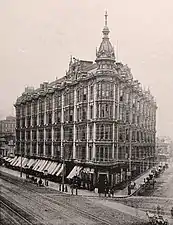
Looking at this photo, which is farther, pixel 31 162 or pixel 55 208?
pixel 31 162

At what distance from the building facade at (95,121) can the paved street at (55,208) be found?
26.7 inches

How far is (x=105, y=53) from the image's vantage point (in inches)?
200

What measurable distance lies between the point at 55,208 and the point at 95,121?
2260mm

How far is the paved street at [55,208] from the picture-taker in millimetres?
4215

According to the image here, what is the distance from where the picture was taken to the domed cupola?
4688 millimetres

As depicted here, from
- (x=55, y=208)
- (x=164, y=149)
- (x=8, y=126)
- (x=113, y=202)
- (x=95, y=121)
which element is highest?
(x=95, y=121)

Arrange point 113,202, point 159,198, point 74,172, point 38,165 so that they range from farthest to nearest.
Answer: point 74,172 → point 38,165 → point 159,198 → point 113,202

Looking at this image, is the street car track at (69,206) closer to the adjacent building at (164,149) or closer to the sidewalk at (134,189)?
the sidewalk at (134,189)

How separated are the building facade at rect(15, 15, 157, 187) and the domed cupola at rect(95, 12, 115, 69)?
0.05 ft

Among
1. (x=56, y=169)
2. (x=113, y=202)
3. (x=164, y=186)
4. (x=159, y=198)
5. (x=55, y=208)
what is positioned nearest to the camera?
(x=55, y=208)

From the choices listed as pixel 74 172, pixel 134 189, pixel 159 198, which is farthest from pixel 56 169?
pixel 159 198

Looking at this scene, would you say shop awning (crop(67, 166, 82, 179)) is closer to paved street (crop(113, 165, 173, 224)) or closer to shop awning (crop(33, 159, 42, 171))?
shop awning (crop(33, 159, 42, 171))

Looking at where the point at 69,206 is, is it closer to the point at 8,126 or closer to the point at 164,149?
the point at 8,126

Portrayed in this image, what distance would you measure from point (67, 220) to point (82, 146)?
1925 mm
